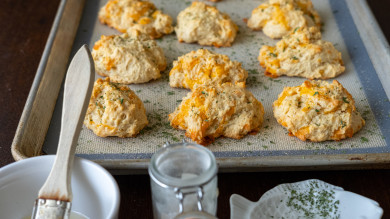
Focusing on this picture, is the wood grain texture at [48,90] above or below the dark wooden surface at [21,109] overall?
above

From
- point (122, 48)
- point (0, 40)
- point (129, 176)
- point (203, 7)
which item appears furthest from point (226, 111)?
point (0, 40)

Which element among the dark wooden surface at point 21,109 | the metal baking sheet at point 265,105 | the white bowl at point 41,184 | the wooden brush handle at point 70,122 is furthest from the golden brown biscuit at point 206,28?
the white bowl at point 41,184

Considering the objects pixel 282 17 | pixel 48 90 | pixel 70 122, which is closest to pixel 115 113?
pixel 48 90

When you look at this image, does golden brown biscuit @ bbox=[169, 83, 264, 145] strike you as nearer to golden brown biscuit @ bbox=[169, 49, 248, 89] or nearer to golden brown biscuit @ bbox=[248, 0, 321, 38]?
golden brown biscuit @ bbox=[169, 49, 248, 89]

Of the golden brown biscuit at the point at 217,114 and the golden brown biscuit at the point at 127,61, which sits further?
the golden brown biscuit at the point at 127,61

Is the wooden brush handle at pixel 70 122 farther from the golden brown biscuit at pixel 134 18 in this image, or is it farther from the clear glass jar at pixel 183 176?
the golden brown biscuit at pixel 134 18

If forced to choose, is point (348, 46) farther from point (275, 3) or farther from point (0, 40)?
point (0, 40)
